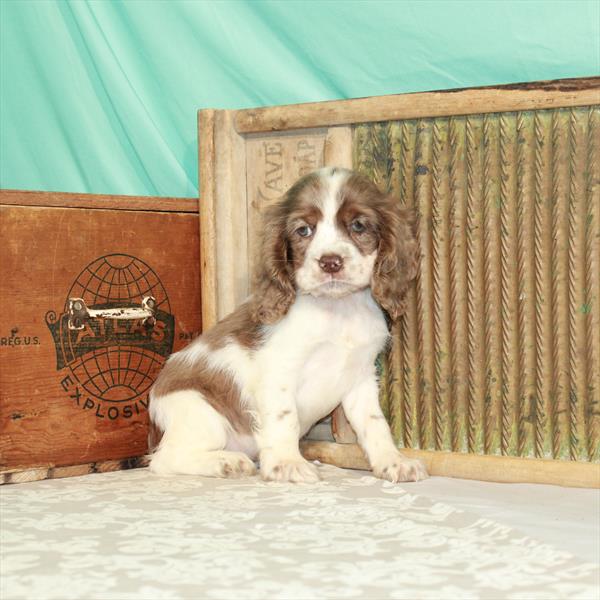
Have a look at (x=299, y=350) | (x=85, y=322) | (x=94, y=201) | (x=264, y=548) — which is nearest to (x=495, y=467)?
(x=299, y=350)

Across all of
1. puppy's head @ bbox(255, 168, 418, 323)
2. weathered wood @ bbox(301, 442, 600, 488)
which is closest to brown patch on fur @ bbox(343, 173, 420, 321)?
puppy's head @ bbox(255, 168, 418, 323)

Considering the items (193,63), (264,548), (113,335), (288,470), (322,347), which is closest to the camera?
(264,548)

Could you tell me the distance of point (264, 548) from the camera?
2.70m

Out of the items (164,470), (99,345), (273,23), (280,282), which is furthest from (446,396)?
(273,23)

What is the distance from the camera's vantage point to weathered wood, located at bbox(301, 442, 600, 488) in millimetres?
3559

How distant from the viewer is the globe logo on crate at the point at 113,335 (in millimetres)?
3926

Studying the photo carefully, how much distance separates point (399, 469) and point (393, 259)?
2.34 feet

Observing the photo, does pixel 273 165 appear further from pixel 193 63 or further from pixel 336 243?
pixel 193 63

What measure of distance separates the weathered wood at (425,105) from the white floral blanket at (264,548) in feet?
4.32

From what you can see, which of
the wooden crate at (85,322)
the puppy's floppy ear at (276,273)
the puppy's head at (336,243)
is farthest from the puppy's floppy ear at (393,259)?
the wooden crate at (85,322)

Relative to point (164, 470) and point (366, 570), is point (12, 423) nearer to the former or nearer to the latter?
point (164, 470)

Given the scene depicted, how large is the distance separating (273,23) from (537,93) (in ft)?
5.16

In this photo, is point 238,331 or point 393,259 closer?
point 393,259

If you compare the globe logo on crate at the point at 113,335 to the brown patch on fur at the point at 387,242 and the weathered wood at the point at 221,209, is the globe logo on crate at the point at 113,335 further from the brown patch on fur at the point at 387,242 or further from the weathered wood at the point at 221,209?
the brown patch on fur at the point at 387,242
